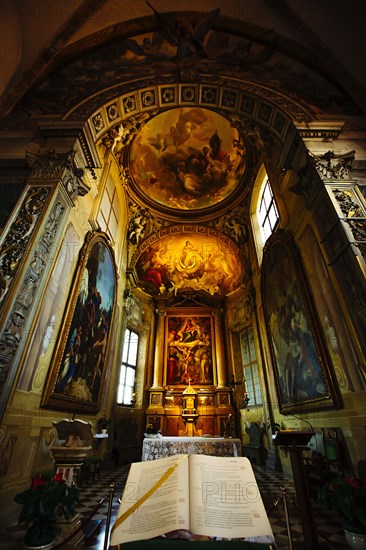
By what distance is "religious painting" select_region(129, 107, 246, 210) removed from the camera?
10719 mm

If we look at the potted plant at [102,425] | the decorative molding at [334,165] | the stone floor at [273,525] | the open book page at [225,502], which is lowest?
the stone floor at [273,525]

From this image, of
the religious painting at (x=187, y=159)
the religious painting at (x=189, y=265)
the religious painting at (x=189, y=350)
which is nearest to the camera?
the religious painting at (x=187, y=159)

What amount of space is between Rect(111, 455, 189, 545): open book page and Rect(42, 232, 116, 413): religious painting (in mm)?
3568

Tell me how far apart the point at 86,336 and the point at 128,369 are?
18.2 feet

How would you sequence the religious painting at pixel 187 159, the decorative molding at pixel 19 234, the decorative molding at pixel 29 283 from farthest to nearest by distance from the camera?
the religious painting at pixel 187 159, the decorative molding at pixel 19 234, the decorative molding at pixel 29 283

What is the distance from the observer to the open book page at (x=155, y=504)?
61.6 inches

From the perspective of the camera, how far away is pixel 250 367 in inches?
447

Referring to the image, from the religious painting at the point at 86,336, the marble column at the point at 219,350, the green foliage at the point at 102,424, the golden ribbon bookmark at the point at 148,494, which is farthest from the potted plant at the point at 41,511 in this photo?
the marble column at the point at 219,350

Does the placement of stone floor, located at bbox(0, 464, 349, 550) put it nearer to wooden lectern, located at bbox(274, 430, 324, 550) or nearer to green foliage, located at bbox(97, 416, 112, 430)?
wooden lectern, located at bbox(274, 430, 324, 550)

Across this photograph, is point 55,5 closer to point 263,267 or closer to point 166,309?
point 263,267

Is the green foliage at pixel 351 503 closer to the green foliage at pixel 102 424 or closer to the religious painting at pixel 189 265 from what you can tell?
the green foliage at pixel 102 424

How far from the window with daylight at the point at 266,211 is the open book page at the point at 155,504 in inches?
331

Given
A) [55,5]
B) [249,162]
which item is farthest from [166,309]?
[55,5]

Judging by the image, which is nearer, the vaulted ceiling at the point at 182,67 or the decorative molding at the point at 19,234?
the decorative molding at the point at 19,234
